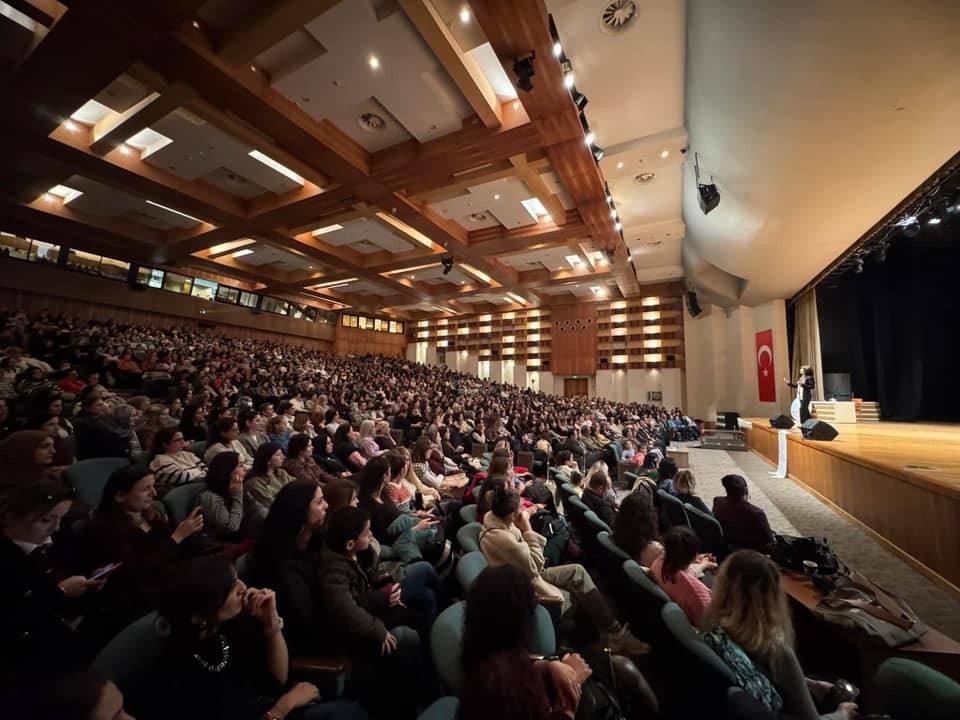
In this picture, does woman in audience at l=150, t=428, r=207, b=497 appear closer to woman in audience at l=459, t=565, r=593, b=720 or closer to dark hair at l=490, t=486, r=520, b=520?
dark hair at l=490, t=486, r=520, b=520

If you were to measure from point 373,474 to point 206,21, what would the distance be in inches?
213

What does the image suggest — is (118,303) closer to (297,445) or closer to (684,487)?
(297,445)

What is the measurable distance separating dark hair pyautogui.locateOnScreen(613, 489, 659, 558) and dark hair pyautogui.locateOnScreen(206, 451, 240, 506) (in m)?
2.16

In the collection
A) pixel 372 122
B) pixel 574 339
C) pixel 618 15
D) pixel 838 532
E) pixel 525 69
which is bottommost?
pixel 838 532

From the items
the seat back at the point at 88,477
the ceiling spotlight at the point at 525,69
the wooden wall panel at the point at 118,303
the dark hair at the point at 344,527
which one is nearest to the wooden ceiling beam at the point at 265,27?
the ceiling spotlight at the point at 525,69

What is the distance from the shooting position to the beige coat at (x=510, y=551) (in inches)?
73.7

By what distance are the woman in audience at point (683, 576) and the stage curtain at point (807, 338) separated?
33.7 ft

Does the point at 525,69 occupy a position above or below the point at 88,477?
above

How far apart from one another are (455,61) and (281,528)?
5115mm

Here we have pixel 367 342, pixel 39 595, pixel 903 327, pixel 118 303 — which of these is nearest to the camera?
pixel 39 595

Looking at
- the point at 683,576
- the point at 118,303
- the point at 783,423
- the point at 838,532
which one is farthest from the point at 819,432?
the point at 118,303

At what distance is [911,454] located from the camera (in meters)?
4.31

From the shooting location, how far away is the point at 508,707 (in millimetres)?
916

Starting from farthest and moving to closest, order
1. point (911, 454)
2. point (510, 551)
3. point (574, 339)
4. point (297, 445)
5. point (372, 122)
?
1. point (574, 339)
2. point (372, 122)
3. point (911, 454)
4. point (297, 445)
5. point (510, 551)
